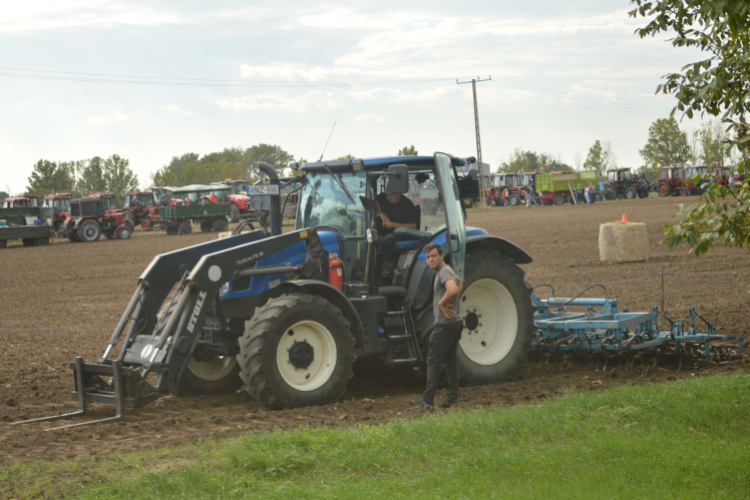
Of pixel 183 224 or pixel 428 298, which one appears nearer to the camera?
pixel 428 298

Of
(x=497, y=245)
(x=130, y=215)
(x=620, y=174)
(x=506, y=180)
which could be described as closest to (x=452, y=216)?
(x=497, y=245)

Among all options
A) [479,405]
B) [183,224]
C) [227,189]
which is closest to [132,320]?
[479,405]

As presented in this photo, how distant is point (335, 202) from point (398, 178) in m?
1.01

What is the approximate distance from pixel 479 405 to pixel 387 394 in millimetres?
1264

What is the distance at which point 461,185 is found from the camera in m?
9.02

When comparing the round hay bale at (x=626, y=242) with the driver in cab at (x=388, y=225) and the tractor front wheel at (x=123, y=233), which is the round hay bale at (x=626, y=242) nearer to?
the driver in cab at (x=388, y=225)

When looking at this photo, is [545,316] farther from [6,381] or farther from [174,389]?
[6,381]

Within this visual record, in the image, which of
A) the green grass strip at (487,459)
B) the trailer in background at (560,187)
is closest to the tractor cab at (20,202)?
the trailer in background at (560,187)

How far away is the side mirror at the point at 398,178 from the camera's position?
280 inches

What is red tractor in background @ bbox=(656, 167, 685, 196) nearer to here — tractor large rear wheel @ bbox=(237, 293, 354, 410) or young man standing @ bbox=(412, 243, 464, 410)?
young man standing @ bbox=(412, 243, 464, 410)

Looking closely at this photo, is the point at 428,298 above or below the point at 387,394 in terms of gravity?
above

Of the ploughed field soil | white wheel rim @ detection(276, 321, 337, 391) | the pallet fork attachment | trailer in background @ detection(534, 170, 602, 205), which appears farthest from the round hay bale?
trailer in background @ detection(534, 170, 602, 205)

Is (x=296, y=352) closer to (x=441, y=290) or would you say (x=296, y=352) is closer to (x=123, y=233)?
(x=441, y=290)

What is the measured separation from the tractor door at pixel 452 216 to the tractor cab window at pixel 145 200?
1450 inches
